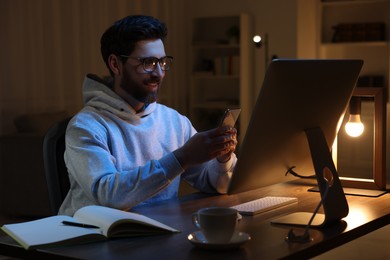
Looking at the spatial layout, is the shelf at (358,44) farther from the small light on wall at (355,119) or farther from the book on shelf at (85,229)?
the book on shelf at (85,229)

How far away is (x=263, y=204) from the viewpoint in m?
2.04

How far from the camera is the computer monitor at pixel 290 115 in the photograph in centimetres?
168

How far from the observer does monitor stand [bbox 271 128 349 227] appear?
1803 mm

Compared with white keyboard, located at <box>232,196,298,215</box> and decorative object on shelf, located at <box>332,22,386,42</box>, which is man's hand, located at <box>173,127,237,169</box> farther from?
decorative object on shelf, located at <box>332,22,386,42</box>

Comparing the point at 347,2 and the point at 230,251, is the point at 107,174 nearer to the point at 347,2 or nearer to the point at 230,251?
the point at 230,251

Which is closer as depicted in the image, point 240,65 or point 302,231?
point 302,231

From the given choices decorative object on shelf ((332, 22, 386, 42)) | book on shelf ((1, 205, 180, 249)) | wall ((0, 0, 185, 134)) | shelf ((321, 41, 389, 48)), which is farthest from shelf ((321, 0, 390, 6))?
book on shelf ((1, 205, 180, 249))

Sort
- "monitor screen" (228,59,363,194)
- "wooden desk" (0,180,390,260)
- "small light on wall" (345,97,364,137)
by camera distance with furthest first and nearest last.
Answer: "small light on wall" (345,97,364,137), "monitor screen" (228,59,363,194), "wooden desk" (0,180,390,260)

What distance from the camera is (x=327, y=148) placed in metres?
1.87

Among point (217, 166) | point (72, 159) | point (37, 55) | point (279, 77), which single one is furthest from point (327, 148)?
point (37, 55)

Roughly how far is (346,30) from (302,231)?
5.73 meters

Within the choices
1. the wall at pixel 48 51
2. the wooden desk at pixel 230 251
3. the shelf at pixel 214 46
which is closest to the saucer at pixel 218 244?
the wooden desk at pixel 230 251

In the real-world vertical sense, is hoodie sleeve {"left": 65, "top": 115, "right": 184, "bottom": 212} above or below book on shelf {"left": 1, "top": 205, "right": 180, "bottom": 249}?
above

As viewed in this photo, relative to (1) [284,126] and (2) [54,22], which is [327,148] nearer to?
(1) [284,126]
